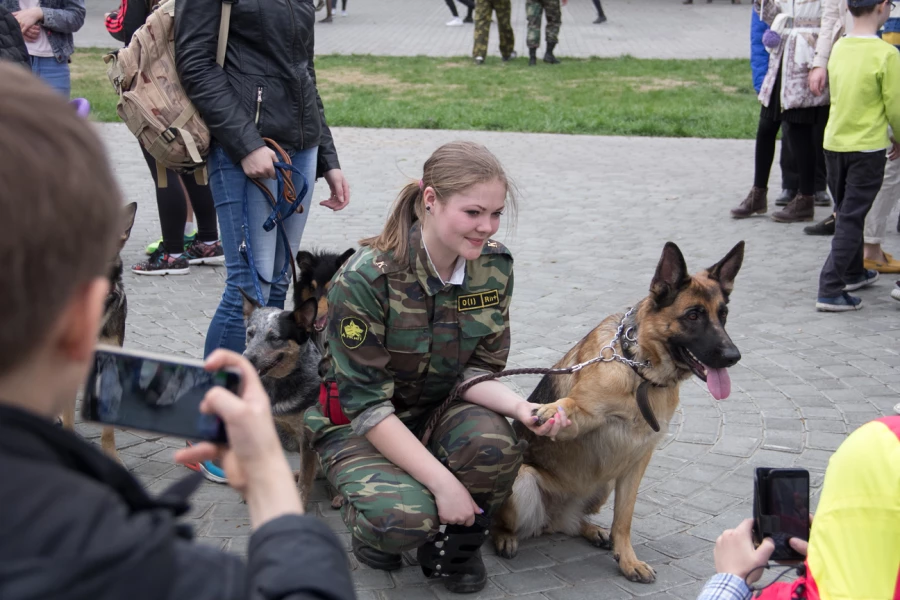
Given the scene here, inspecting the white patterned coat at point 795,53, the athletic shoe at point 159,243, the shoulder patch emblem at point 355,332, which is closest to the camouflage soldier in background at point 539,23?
the white patterned coat at point 795,53

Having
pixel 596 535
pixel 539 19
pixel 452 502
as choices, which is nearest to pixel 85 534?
pixel 452 502

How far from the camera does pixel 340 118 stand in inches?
587

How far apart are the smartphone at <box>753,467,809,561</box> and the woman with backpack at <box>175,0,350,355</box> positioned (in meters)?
2.79

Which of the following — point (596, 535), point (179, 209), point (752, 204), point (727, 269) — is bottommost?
point (596, 535)

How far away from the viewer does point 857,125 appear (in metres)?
6.96

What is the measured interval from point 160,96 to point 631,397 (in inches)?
104

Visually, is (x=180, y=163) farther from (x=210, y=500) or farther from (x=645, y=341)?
(x=645, y=341)

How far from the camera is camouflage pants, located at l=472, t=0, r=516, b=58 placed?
21.1 metres

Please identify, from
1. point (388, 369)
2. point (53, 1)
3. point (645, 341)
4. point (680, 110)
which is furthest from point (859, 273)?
point (680, 110)

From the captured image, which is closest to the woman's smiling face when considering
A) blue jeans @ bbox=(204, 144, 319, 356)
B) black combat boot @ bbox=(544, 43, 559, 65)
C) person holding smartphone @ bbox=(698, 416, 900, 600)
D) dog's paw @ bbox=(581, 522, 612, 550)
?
blue jeans @ bbox=(204, 144, 319, 356)

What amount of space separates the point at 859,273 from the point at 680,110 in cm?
854

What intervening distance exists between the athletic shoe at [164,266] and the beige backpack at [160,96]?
3.62 metres

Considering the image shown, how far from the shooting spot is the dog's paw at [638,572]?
3.69 metres

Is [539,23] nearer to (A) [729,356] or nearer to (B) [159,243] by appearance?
(B) [159,243]
